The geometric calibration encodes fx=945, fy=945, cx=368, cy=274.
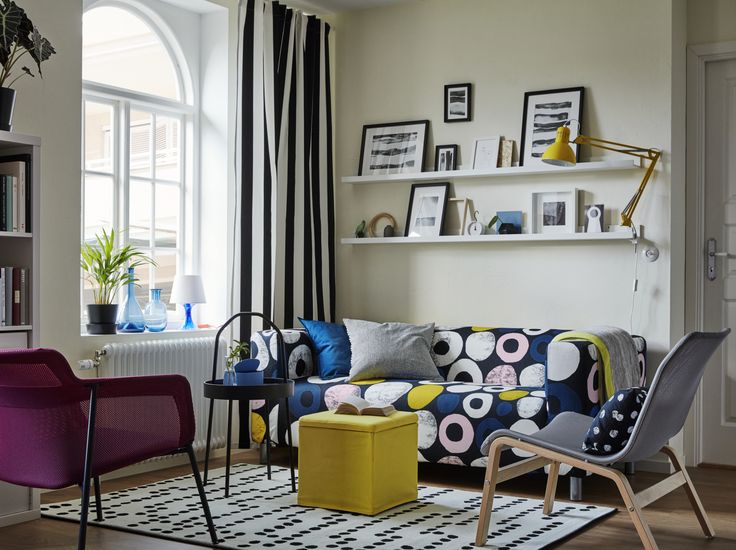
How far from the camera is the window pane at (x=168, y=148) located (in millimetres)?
5324

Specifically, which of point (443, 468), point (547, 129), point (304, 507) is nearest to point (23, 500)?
point (304, 507)

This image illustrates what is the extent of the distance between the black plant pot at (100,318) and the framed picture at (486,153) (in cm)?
215

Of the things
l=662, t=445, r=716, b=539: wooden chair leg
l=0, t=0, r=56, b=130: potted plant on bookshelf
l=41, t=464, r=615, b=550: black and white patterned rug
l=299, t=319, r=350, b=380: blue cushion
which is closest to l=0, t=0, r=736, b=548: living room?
l=299, t=319, r=350, b=380: blue cushion

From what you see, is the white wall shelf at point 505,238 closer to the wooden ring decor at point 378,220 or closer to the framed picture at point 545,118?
the wooden ring decor at point 378,220

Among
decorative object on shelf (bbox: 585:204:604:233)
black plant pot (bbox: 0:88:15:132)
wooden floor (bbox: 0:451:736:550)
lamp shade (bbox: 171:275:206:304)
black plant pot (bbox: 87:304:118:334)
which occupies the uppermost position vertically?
black plant pot (bbox: 0:88:15:132)

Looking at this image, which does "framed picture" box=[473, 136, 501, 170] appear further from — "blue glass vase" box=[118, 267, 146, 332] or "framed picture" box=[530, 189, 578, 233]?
"blue glass vase" box=[118, 267, 146, 332]

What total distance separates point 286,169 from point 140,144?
84cm

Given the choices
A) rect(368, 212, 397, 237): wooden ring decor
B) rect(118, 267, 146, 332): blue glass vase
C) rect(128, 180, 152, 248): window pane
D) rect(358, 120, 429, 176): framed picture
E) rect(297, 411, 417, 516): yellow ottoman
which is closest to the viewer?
rect(297, 411, 417, 516): yellow ottoman

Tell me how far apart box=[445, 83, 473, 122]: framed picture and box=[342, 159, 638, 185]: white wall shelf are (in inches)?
13.2

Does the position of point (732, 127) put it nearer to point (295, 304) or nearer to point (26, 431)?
point (295, 304)

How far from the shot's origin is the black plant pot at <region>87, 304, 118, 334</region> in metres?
4.56

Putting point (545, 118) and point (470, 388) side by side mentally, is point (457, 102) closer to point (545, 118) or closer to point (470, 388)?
point (545, 118)

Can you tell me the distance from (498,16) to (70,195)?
259 centimetres

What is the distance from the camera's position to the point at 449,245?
5.50 m
